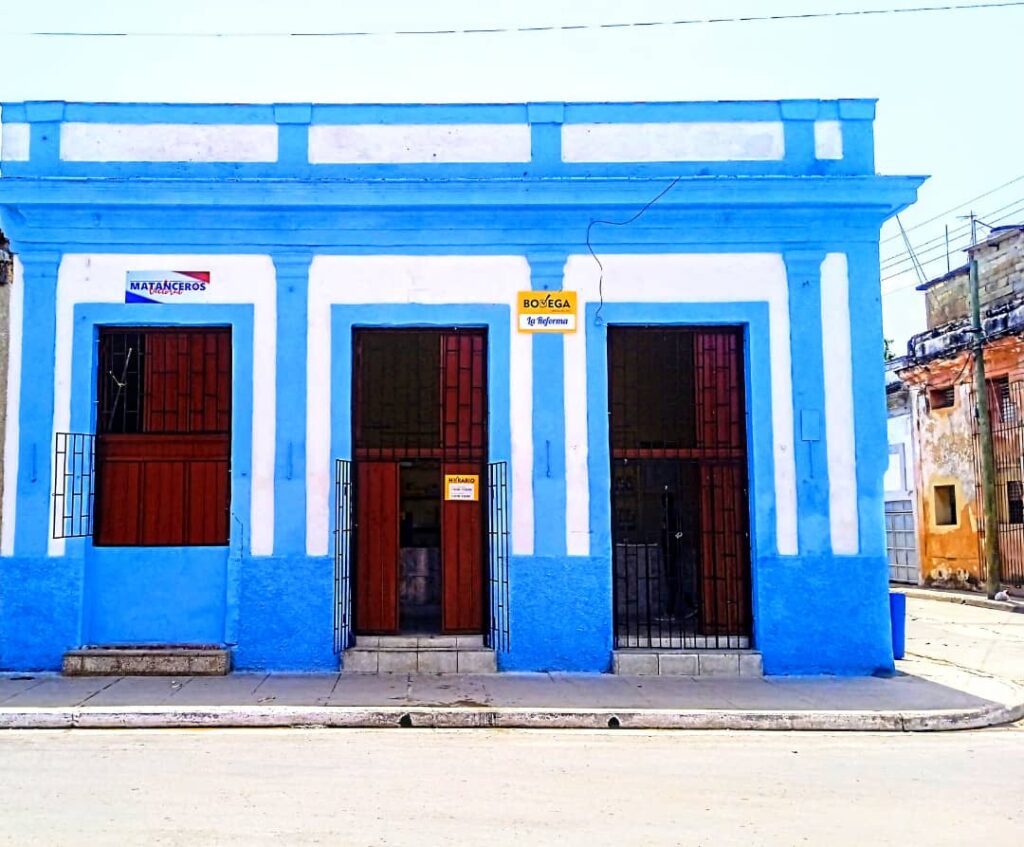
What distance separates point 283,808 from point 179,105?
7616 millimetres

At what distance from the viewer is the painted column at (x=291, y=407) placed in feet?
32.5

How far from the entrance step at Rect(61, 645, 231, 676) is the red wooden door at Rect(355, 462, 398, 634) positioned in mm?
1458

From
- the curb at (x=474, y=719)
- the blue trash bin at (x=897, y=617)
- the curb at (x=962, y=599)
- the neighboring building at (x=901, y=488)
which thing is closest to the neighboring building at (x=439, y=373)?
the blue trash bin at (x=897, y=617)

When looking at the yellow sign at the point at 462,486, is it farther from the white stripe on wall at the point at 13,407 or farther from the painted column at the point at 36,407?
the white stripe on wall at the point at 13,407

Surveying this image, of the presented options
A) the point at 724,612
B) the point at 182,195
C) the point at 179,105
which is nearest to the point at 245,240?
the point at 182,195

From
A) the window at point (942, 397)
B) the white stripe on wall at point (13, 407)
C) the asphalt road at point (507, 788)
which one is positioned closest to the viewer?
the asphalt road at point (507, 788)

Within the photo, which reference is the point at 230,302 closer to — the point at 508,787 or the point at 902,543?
the point at 508,787

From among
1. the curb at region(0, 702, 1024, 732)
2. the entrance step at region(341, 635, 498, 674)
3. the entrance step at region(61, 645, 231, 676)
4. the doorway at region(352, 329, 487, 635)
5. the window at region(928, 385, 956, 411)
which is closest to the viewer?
the curb at region(0, 702, 1024, 732)

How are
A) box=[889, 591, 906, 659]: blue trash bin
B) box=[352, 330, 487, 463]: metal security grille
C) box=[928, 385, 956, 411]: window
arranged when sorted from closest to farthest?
box=[352, 330, 487, 463]: metal security grille → box=[889, 591, 906, 659]: blue trash bin → box=[928, 385, 956, 411]: window

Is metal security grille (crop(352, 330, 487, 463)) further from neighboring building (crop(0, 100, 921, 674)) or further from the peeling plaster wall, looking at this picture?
the peeling plaster wall

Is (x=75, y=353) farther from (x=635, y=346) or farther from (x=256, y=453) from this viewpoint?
(x=635, y=346)

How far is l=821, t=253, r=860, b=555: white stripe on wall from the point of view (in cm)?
1007

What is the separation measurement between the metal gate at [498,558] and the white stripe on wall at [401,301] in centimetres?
10

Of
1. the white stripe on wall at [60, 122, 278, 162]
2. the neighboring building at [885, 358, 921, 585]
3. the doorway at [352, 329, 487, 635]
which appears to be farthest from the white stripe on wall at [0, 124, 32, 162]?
the neighboring building at [885, 358, 921, 585]
